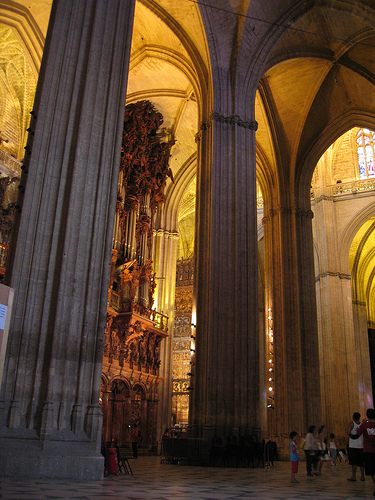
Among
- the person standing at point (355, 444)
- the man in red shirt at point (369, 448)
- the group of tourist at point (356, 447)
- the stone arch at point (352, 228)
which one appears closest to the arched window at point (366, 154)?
the stone arch at point (352, 228)

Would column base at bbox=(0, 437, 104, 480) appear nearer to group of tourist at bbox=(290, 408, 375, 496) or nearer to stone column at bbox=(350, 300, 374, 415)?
group of tourist at bbox=(290, 408, 375, 496)

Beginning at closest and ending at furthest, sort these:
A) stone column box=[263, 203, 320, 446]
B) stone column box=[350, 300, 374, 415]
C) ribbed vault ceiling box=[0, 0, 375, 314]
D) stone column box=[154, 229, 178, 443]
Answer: ribbed vault ceiling box=[0, 0, 375, 314] → stone column box=[263, 203, 320, 446] → stone column box=[154, 229, 178, 443] → stone column box=[350, 300, 374, 415]

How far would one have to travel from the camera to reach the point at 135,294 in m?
17.3

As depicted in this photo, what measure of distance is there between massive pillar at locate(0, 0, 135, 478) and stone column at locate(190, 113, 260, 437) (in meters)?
4.98

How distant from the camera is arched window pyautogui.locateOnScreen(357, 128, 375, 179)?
27.1 m

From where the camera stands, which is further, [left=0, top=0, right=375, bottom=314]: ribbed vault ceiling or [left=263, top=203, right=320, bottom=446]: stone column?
[left=263, top=203, right=320, bottom=446]: stone column

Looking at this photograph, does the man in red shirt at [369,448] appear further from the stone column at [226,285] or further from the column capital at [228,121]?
the column capital at [228,121]

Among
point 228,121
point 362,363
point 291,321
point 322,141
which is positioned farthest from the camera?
point 362,363

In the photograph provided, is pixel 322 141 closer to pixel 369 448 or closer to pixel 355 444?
pixel 355 444

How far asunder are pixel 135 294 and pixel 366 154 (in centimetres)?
1720

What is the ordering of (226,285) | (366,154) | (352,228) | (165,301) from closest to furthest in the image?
(226,285) < (165,301) < (352,228) < (366,154)

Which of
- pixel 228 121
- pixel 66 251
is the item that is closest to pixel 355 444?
pixel 66 251

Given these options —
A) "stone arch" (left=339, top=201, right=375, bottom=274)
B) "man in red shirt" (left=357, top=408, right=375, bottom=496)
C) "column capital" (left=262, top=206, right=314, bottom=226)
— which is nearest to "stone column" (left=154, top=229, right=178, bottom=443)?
"column capital" (left=262, top=206, right=314, bottom=226)

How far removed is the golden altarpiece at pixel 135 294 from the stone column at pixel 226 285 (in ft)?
15.9
